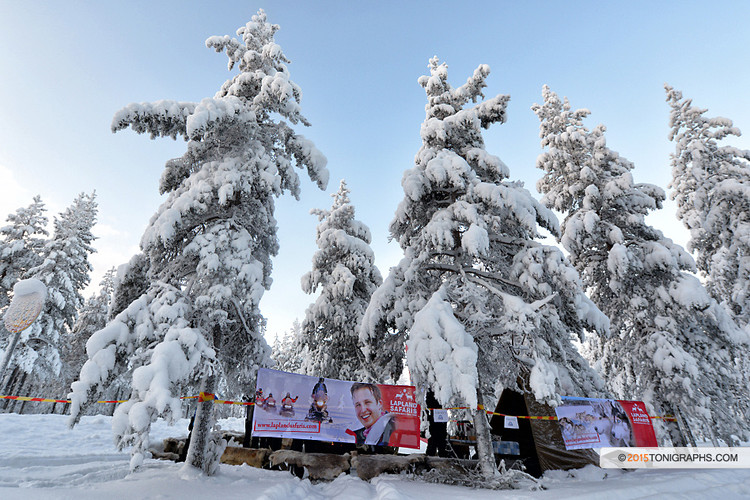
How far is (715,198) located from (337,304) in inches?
692

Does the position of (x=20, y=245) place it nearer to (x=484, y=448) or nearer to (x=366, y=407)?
(x=366, y=407)

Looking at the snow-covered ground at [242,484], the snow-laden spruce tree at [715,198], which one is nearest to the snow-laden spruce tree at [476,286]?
the snow-covered ground at [242,484]

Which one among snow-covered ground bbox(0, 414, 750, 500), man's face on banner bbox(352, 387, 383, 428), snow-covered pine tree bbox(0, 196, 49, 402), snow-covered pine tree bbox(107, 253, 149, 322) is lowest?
snow-covered ground bbox(0, 414, 750, 500)

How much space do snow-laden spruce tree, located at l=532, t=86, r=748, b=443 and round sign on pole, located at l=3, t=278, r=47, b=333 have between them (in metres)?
16.4

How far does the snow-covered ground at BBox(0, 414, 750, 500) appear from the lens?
5516 mm

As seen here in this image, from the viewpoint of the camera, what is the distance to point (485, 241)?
8.24m

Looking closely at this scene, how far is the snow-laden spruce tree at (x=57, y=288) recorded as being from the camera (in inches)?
718

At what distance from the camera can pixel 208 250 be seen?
8016 mm

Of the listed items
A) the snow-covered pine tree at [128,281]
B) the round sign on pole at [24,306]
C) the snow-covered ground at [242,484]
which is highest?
the snow-covered pine tree at [128,281]

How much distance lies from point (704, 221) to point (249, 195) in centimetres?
2056

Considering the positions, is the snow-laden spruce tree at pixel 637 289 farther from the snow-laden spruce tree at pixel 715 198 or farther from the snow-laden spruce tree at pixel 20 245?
the snow-laden spruce tree at pixel 20 245

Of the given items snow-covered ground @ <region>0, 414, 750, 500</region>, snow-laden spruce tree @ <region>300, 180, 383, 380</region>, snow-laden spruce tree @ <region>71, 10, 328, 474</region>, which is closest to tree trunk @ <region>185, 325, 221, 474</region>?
snow-laden spruce tree @ <region>71, 10, 328, 474</region>

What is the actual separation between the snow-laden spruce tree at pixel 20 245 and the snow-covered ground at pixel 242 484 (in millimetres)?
11779

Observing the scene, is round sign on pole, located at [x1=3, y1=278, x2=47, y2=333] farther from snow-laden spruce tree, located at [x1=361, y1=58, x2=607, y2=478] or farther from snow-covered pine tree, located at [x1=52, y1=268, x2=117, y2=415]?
snow-covered pine tree, located at [x1=52, y1=268, x2=117, y2=415]
